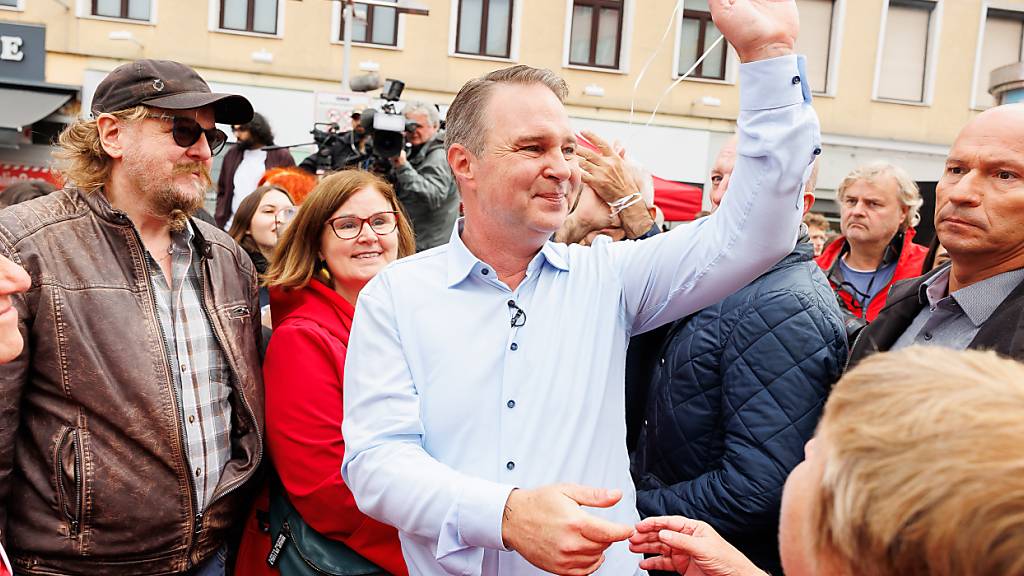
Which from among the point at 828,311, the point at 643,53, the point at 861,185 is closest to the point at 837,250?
the point at 861,185

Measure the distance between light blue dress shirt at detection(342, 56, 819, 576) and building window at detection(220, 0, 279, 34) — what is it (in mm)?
13831

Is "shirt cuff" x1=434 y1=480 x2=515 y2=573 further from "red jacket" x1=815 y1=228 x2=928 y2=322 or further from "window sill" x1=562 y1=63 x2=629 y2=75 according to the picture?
"window sill" x1=562 y1=63 x2=629 y2=75

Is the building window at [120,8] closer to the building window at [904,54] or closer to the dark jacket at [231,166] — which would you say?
the dark jacket at [231,166]

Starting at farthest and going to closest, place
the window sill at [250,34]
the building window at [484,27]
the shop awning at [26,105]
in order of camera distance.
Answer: the building window at [484,27] → the window sill at [250,34] → the shop awning at [26,105]

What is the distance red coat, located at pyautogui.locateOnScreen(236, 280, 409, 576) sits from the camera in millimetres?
2430

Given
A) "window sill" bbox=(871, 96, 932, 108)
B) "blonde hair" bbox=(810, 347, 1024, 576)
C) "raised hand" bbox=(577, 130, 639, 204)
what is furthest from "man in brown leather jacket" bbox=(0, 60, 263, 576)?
"window sill" bbox=(871, 96, 932, 108)

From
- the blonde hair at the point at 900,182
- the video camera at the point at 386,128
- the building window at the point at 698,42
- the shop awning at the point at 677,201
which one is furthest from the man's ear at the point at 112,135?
the building window at the point at 698,42

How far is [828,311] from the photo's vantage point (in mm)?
2350

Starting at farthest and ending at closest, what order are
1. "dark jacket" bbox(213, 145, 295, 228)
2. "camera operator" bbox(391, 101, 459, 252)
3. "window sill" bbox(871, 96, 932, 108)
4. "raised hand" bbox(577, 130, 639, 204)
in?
1. "window sill" bbox(871, 96, 932, 108)
2. "dark jacket" bbox(213, 145, 295, 228)
3. "camera operator" bbox(391, 101, 459, 252)
4. "raised hand" bbox(577, 130, 639, 204)

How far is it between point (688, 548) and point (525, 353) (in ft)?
1.70

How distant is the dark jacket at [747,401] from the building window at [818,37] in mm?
14552

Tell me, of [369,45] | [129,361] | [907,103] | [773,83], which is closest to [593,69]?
[369,45]

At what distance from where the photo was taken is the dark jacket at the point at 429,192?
492cm

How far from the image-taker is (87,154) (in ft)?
8.08
